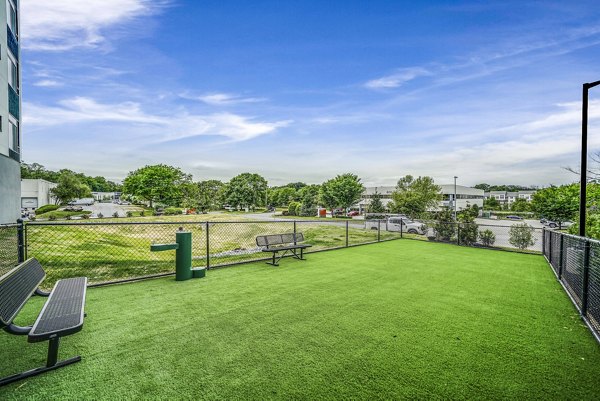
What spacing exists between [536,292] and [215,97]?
53.3 feet

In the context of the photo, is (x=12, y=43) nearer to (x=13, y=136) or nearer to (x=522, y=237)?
(x=13, y=136)

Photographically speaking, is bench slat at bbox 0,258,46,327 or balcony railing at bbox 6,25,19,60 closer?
bench slat at bbox 0,258,46,327

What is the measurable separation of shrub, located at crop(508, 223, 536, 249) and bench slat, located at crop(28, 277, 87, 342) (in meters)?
15.3

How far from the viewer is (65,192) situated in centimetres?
6259

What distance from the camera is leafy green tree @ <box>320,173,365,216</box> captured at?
5303 cm

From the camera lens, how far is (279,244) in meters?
9.21

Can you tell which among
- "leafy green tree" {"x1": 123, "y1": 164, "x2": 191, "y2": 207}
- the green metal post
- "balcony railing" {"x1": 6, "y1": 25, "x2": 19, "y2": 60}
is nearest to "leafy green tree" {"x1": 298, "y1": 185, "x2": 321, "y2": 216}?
"leafy green tree" {"x1": 123, "y1": 164, "x2": 191, "y2": 207}

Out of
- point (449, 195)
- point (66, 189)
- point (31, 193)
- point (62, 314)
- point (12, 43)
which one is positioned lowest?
point (62, 314)

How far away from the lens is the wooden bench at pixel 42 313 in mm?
2590

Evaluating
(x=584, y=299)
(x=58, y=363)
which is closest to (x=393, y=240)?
(x=584, y=299)

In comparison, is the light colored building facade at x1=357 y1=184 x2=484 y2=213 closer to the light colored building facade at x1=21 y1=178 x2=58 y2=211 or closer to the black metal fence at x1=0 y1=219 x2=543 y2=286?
the black metal fence at x1=0 y1=219 x2=543 y2=286

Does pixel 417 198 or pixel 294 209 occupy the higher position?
pixel 417 198

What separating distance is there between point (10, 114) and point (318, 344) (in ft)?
78.6

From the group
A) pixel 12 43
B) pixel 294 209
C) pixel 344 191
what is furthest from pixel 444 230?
pixel 294 209
